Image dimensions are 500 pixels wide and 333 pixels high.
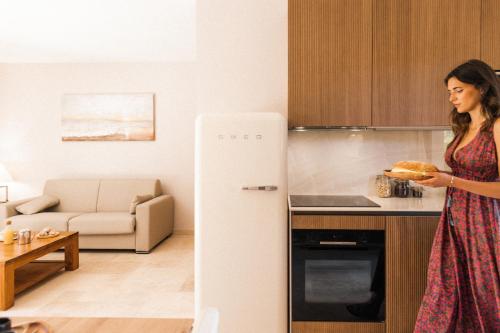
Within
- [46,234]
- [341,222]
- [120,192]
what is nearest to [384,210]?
[341,222]

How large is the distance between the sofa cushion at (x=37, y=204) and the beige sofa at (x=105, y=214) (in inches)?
3.1

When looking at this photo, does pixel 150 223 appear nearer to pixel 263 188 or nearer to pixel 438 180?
pixel 263 188

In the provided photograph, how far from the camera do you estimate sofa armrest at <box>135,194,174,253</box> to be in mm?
4266

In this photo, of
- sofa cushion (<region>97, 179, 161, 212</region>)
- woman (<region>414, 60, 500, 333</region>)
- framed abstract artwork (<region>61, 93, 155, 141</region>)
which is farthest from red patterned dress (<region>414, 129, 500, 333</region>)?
framed abstract artwork (<region>61, 93, 155, 141</region>)

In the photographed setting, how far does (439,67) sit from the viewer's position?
223 centimetres

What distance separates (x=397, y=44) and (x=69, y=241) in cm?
346

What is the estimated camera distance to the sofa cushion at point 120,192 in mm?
4875

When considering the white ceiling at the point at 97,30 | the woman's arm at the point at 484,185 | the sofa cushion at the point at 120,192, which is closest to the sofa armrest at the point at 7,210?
the sofa cushion at the point at 120,192

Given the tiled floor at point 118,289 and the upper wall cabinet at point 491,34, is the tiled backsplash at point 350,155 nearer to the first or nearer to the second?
the upper wall cabinet at point 491,34

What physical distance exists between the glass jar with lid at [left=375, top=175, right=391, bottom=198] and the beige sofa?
2762 millimetres

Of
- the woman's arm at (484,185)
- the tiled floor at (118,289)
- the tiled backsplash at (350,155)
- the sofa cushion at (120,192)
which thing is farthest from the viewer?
the sofa cushion at (120,192)

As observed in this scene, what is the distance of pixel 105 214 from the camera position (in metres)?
4.50

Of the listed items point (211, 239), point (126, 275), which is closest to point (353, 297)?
point (211, 239)

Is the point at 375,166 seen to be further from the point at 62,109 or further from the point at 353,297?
the point at 62,109
